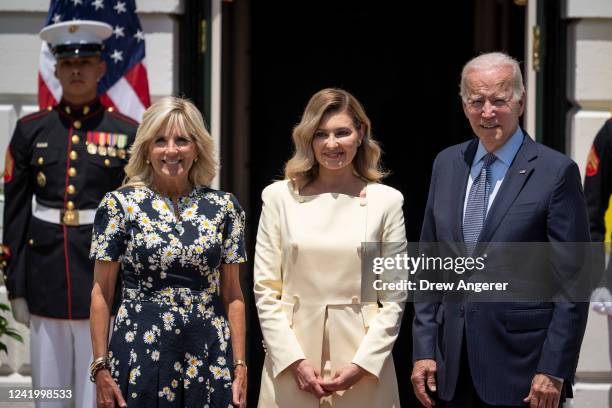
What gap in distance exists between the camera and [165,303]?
3.65 metres

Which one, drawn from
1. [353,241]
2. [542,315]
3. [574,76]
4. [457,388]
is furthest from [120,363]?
[574,76]

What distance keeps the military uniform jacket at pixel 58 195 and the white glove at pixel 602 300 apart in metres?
2.25

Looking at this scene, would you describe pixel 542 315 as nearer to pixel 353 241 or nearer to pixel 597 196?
pixel 353 241

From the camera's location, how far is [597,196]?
4.98m

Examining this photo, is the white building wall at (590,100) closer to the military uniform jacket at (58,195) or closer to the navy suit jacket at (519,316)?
the navy suit jacket at (519,316)

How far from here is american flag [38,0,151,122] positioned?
5.36 meters

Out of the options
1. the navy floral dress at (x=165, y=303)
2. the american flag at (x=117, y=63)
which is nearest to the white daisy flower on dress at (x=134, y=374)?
the navy floral dress at (x=165, y=303)

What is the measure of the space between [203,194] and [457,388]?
109 cm

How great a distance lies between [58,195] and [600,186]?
245cm

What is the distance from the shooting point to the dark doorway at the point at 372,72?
23.6 ft

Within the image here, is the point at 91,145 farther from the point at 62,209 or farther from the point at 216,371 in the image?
the point at 216,371

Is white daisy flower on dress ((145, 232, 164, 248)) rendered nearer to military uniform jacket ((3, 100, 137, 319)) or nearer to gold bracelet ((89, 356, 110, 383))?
gold bracelet ((89, 356, 110, 383))

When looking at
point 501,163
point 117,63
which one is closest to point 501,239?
point 501,163

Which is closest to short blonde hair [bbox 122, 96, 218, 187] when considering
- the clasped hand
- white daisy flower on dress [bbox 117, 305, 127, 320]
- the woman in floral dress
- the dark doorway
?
the woman in floral dress
